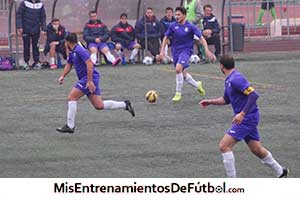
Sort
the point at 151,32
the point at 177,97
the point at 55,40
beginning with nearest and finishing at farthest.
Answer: the point at 177,97
the point at 55,40
the point at 151,32

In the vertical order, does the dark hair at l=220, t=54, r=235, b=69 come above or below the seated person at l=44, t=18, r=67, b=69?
above

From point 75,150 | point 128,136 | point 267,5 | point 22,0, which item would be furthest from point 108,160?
point 267,5

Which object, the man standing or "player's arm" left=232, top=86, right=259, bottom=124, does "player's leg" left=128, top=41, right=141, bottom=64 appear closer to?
the man standing

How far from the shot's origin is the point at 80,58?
16078 mm

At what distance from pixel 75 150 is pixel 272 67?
481 inches

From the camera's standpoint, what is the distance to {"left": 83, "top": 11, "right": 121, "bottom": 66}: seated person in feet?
90.8

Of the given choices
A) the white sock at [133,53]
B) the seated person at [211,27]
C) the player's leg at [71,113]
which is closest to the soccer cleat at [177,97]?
the player's leg at [71,113]

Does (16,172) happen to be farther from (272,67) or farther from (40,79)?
(272,67)

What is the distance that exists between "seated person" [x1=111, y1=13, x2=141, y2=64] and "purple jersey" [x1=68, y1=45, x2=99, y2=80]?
11947mm

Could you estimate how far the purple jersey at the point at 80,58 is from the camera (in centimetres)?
1599

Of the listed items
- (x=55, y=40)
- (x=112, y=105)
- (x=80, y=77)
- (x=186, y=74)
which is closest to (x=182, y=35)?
(x=186, y=74)

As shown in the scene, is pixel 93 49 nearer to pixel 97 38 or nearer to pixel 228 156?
pixel 97 38

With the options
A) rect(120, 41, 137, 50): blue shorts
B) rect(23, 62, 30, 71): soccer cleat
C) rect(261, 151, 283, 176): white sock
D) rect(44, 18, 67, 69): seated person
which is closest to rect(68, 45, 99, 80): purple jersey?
rect(261, 151, 283, 176): white sock

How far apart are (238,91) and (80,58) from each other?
461cm
